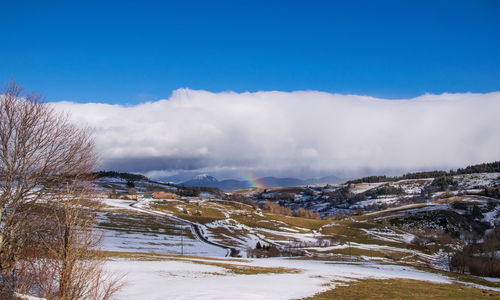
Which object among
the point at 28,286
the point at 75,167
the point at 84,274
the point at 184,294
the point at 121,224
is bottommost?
the point at 121,224

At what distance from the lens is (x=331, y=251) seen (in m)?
133

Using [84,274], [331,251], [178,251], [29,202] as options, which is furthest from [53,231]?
[331,251]

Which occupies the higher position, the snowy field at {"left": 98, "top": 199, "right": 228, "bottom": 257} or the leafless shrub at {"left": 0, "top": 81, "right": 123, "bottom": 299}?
the leafless shrub at {"left": 0, "top": 81, "right": 123, "bottom": 299}

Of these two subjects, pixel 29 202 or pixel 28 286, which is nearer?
pixel 28 286

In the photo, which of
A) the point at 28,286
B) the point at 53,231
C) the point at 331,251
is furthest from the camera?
the point at 331,251

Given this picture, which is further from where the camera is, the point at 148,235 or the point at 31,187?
the point at 148,235

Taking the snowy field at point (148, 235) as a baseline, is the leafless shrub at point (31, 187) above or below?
above

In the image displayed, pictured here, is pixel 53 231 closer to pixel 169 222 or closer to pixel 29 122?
pixel 29 122

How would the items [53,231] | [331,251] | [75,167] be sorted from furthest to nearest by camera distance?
1. [331,251]
2. [75,167]
3. [53,231]

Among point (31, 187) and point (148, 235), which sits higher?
point (31, 187)

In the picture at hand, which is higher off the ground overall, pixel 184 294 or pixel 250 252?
pixel 184 294

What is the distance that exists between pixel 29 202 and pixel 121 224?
127 metres

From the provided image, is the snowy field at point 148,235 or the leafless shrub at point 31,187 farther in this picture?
the snowy field at point 148,235

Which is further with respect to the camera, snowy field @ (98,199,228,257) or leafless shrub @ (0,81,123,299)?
snowy field @ (98,199,228,257)
